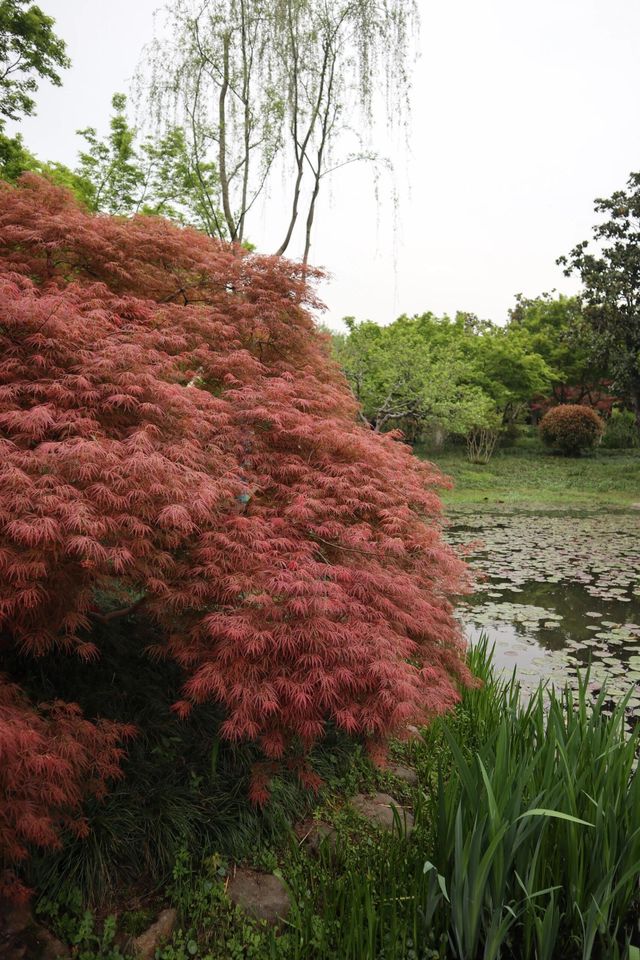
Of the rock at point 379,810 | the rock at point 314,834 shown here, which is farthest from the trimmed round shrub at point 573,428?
the rock at point 314,834

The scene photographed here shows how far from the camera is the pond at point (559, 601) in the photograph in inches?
211

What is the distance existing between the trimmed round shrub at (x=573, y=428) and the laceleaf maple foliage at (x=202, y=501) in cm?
2288

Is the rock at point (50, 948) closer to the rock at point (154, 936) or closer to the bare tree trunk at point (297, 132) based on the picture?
the rock at point (154, 936)

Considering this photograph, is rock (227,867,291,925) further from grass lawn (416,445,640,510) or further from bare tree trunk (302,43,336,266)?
grass lawn (416,445,640,510)

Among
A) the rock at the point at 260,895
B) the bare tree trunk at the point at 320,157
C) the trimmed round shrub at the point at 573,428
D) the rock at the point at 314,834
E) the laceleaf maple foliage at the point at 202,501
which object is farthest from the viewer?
the trimmed round shrub at the point at 573,428

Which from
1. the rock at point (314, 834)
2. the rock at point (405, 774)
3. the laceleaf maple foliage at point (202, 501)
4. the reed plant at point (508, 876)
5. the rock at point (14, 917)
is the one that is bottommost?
the rock at point (405, 774)

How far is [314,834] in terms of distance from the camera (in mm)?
2891

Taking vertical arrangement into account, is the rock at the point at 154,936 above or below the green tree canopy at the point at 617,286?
below

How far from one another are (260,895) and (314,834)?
0.44 m

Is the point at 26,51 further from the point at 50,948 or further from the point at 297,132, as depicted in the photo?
the point at 50,948

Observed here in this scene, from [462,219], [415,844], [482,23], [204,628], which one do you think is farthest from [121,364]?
[462,219]

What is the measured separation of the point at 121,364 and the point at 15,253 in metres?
1.49

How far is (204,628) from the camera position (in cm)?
233

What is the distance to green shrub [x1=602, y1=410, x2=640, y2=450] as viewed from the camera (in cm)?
2635
